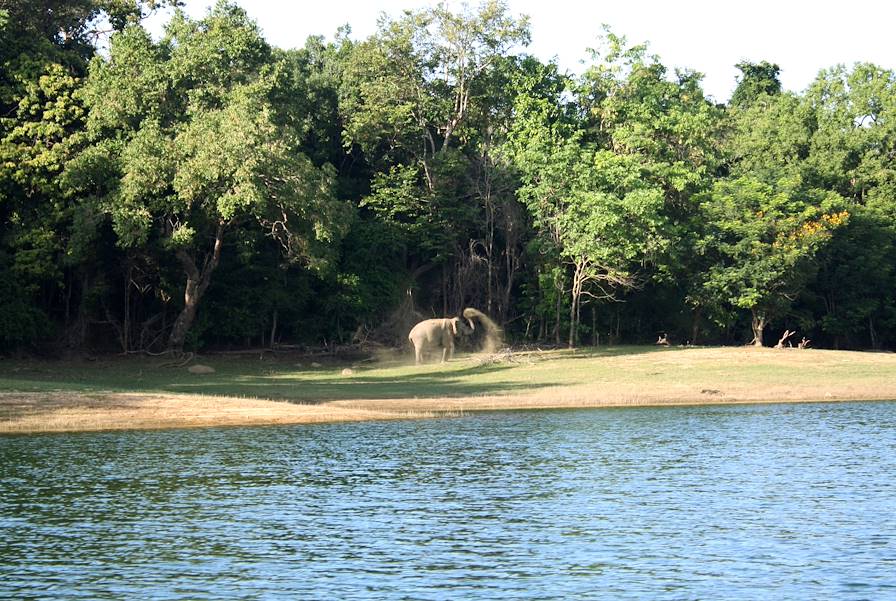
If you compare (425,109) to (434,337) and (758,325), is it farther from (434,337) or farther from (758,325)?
(758,325)

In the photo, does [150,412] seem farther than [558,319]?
No

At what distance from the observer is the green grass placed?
41062 millimetres

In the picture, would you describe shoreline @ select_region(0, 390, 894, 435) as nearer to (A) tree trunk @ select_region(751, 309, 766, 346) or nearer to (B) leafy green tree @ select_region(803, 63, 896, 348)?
(A) tree trunk @ select_region(751, 309, 766, 346)

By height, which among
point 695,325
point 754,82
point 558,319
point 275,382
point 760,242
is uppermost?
point 754,82

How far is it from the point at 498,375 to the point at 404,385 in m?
5.00

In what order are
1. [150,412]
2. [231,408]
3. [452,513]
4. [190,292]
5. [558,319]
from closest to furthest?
[452,513], [150,412], [231,408], [190,292], [558,319]

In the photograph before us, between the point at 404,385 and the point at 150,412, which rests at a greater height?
the point at 404,385

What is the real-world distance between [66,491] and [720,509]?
12340mm

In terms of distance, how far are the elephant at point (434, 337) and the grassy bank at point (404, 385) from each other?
2.79 feet

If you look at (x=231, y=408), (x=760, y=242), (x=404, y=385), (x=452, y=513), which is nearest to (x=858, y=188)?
(x=760, y=242)

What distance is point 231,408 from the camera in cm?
3416

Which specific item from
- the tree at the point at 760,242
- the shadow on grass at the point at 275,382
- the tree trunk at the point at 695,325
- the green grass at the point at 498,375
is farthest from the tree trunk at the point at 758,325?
the shadow on grass at the point at 275,382

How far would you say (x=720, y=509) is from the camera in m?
20.1

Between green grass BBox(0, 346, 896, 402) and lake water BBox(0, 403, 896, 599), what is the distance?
9.58 meters
